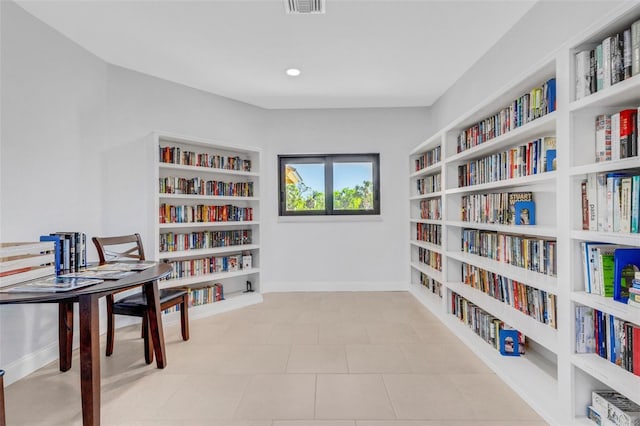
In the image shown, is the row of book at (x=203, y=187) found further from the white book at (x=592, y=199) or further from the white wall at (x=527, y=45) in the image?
the white book at (x=592, y=199)

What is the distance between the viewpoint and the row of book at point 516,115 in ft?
5.95

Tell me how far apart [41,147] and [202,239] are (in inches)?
65.3

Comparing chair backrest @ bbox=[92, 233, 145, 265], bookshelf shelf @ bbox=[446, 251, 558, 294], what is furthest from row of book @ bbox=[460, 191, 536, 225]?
chair backrest @ bbox=[92, 233, 145, 265]

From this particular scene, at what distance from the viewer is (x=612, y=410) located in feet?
4.45

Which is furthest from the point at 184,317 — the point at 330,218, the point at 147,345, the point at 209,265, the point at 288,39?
the point at 288,39

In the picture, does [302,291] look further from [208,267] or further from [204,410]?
[204,410]

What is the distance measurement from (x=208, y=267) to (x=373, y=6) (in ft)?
10.0

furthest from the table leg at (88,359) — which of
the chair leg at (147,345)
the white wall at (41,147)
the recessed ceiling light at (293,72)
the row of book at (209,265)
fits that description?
the recessed ceiling light at (293,72)

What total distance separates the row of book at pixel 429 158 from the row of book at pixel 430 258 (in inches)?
42.5

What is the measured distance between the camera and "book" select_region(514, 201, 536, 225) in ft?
7.07

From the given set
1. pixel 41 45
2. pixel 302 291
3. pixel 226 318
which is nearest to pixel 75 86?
pixel 41 45

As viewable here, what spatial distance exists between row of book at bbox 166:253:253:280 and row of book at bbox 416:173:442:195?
2395 millimetres

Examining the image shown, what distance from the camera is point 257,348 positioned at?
8.41 ft

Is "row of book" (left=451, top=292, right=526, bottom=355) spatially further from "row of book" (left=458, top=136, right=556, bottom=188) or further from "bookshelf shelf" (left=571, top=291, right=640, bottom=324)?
"row of book" (left=458, top=136, right=556, bottom=188)
